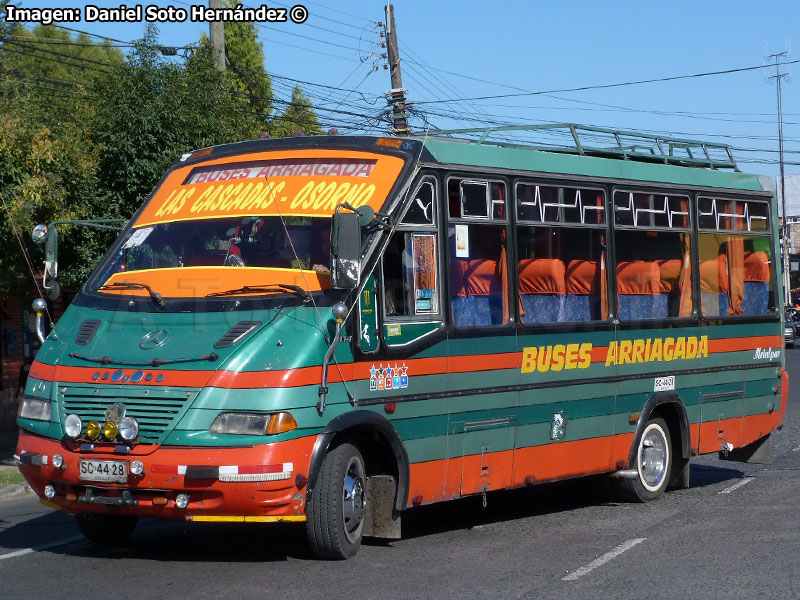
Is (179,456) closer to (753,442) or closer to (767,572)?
(767,572)

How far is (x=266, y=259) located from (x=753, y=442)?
6683 mm

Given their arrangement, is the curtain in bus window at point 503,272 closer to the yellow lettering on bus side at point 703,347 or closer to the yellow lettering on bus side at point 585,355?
the yellow lettering on bus side at point 585,355

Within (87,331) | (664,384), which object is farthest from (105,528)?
(664,384)

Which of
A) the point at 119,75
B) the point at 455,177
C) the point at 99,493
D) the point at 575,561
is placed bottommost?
the point at 575,561

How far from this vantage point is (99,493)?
25.2 ft

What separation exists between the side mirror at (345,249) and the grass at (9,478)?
22.5 ft

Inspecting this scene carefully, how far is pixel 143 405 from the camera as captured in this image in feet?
24.7

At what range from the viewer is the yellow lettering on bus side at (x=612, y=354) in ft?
34.5

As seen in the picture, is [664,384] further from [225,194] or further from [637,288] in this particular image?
[225,194]

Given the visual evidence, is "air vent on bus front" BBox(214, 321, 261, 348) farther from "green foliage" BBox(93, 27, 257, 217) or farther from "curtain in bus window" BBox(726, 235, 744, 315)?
"green foliage" BBox(93, 27, 257, 217)

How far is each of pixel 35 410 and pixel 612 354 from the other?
4.92 metres

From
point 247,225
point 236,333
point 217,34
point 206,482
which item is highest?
point 217,34

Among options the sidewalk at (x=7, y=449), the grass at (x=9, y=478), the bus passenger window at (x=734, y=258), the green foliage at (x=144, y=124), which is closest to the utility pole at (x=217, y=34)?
the green foliage at (x=144, y=124)

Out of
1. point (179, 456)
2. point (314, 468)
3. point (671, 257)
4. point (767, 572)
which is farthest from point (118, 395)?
point (671, 257)
